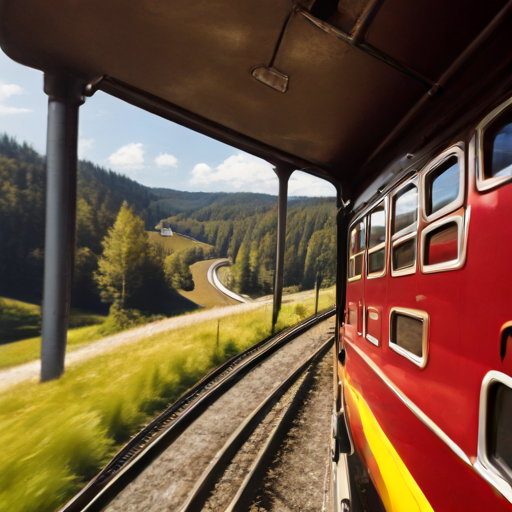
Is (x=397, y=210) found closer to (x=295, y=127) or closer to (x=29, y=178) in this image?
(x=295, y=127)

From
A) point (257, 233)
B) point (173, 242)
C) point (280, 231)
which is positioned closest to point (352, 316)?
point (173, 242)

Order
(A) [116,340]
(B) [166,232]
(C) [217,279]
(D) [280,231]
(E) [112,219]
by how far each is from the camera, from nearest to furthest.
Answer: (A) [116,340] < (E) [112,219] < (B) [166,232] < (C) [217,279] < (D) [280,231]

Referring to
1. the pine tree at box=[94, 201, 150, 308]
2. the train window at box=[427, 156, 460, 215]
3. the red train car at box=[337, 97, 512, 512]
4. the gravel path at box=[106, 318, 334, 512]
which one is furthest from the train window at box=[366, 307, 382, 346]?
the pine tree at box=[94, 201, 150, 308]

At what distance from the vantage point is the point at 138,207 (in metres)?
8.26

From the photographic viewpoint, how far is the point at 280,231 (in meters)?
11.8

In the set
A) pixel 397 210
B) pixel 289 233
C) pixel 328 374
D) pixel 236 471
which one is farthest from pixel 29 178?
pixel 289 233

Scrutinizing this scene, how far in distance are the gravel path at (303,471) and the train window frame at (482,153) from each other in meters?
3.75

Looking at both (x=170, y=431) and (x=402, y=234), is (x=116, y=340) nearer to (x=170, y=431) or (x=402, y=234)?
(x=170, y=431)

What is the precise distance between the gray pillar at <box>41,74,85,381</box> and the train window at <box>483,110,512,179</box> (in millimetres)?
5799

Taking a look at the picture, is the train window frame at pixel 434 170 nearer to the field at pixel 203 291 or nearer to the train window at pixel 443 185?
the train window at pixel 443 185

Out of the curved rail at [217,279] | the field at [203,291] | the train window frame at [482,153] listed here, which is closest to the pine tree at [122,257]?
the field at [203,291]

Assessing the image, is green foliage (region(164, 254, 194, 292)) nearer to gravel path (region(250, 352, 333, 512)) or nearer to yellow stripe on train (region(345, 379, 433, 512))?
gravel path (region(250, 352, 333, 512))

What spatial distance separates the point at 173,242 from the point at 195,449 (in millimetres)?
5595

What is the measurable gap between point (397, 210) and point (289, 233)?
1283cm
